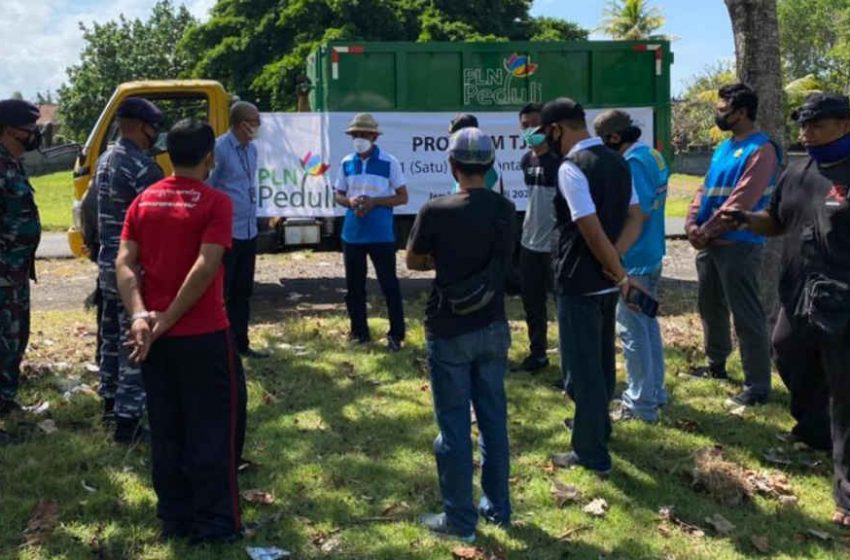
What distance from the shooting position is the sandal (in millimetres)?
4215

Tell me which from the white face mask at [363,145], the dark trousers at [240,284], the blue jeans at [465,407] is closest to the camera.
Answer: the blue jeans at [465,407]

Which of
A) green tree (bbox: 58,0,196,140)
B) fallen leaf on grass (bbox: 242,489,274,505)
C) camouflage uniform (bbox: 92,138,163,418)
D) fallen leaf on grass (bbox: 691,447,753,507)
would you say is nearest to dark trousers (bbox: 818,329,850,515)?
fallen leaf on grass (bbox: 691,447,753,507)

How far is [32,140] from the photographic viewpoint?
5.47 m

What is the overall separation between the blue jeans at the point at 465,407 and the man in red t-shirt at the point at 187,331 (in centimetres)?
95

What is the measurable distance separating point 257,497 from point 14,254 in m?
2.34

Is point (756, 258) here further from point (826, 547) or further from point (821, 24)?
point (821, 24)

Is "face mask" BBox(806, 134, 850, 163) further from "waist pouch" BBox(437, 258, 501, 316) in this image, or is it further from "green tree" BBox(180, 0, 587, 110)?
"green tree" BBox(180, 0, 587, 110)

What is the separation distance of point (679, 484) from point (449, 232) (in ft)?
6.71

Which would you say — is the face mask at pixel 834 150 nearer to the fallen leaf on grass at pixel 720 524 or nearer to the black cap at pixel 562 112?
the black cap at pixel 562 112

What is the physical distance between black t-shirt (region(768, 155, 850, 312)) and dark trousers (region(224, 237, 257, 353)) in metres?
4.11

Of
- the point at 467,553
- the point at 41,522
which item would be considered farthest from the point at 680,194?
the point at 41,522

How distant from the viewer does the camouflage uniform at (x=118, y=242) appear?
484 cm

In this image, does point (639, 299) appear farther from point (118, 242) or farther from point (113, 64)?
point (113, 64)

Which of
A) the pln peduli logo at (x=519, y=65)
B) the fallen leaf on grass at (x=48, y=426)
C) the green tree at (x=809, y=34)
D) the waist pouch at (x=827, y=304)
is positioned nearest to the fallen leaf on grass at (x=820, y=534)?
the waist pouch at (x=827, y=304)
